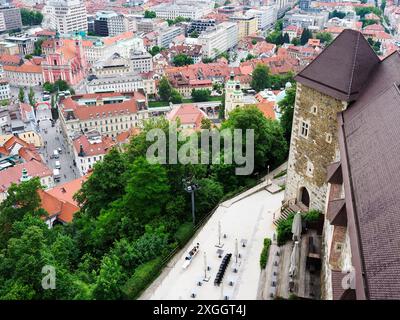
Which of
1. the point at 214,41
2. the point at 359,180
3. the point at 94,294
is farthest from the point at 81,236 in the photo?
the point at 214,41

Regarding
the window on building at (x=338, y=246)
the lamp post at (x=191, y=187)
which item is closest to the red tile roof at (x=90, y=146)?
the lamp post at (x=191, y=187)

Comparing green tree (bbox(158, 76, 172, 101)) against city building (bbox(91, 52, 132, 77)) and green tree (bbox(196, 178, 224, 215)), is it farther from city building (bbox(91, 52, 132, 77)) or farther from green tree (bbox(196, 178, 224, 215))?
green tree (bbox(196, 178, 224, 215))

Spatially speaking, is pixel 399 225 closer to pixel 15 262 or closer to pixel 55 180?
pixel 15 262

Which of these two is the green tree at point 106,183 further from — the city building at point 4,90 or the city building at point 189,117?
the city building at point 4,90

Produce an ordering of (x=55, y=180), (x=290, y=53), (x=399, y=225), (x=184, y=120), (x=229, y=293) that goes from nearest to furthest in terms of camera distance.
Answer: (x=399, y=225)
(x=229, y=293)
(x=55, y=180)
(x=184, y=120)
(x=290, y=53)

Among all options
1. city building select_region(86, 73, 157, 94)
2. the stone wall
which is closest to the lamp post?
the stone wall

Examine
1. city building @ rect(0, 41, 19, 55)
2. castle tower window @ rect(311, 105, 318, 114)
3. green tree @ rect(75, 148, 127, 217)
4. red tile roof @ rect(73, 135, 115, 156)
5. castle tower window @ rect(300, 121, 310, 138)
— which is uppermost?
castle tower window @ rect(311, 105, 318, 114)
